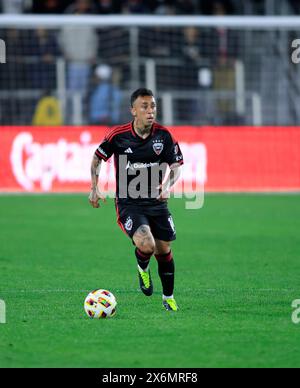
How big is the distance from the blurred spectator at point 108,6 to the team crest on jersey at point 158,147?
15902mm

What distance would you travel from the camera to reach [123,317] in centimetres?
854

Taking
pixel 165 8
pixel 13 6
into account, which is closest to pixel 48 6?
pixel 13 6

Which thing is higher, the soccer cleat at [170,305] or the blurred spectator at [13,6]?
the blurred spectator at [13,6]

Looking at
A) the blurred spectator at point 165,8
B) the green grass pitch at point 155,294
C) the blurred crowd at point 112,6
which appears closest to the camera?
the green grass pitch at point 155,294

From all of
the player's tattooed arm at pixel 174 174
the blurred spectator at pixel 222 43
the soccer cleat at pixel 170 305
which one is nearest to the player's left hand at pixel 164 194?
the player's tattooed arm at pixel 174 174

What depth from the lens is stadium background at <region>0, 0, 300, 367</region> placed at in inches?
366

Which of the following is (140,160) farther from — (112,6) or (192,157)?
(112,6)

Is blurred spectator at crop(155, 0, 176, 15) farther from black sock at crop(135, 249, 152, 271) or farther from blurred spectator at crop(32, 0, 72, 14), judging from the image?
black sock at crop(135, 249, 152, 271)

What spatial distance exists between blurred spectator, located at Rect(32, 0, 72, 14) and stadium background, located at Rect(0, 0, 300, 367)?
40mm

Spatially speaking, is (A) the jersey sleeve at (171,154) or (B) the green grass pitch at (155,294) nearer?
(B) the green grass pitch at (155,294)

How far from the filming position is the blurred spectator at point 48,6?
79.6 ft

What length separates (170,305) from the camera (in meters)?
8.94

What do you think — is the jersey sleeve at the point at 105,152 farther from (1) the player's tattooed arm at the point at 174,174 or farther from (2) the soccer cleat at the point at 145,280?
(2) the soccer cleat at the point at 145,280
